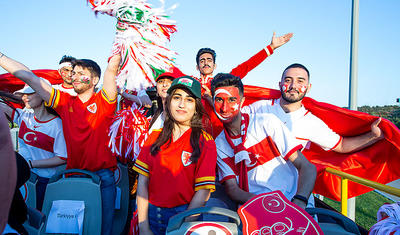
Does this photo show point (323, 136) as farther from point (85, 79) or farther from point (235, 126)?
point (85, 79)

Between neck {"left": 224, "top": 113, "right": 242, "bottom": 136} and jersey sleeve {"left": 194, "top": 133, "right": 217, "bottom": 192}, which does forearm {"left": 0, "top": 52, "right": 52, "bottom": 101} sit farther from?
neck {"left": 224, "top": 113, "right": 242, "bottom": 136}

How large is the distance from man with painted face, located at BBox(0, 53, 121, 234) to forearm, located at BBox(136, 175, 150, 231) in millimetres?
916

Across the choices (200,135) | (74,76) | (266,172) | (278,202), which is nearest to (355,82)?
(266,172)

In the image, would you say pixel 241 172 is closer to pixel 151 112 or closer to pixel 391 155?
pixel 391 155

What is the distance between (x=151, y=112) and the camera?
12.8 ft

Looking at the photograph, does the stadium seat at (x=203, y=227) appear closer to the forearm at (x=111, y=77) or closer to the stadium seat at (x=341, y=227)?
the stadium seat at (x=341, y=227)

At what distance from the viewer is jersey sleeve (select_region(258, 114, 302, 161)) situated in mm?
2242

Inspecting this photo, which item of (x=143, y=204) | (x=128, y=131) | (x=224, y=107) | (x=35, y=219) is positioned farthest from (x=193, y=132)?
(x=35, y=219)

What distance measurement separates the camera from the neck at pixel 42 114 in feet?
10.2

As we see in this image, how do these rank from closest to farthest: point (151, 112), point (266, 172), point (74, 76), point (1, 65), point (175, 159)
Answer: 1. point (175, 159)
2. point (266, 172)
3. point (1, 65)
4. point (74, 76)
5. point (151, 112)

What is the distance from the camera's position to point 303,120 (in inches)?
112

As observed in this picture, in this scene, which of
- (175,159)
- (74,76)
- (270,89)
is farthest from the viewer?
(270,89)

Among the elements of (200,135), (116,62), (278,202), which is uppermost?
(116,62)

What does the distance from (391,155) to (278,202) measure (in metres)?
1.92
